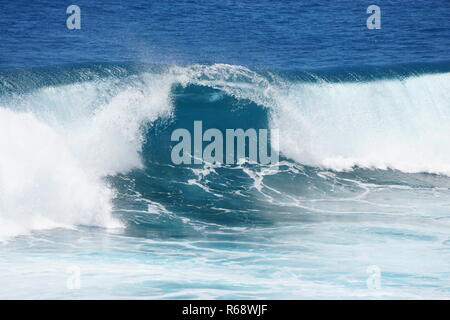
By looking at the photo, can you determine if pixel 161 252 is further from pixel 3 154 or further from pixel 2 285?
pixel 3 154

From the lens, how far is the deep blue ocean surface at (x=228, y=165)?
1077cm

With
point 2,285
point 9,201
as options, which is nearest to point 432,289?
point 2,285

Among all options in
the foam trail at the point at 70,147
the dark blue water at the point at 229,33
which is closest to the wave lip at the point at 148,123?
the foam trail at the point at 70,147

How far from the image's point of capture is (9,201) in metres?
12.9

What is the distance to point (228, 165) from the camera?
16344 millimetres

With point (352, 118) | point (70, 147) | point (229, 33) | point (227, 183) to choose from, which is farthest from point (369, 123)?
point (70, 147)

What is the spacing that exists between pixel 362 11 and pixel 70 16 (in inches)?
353

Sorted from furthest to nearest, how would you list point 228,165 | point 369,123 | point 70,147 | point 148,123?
point 369,123 → point 148,123 → point 228,165 → point 70,147

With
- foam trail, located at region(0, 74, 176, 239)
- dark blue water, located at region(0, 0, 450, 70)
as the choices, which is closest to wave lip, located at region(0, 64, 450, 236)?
foam trail, located at region(0, 74, 176, 239)

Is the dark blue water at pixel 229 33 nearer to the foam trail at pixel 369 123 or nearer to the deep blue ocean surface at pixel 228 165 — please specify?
the deep blue ocean surface at pixel 228 165

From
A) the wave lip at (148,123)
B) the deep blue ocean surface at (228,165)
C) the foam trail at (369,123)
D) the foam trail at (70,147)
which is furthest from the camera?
the foam trail at (369,123)

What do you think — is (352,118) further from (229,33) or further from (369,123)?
(229,33)

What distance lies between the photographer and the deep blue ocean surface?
35.3 feet

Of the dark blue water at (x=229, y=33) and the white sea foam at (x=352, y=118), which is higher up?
the dark blue water at (x=229, y=33)
